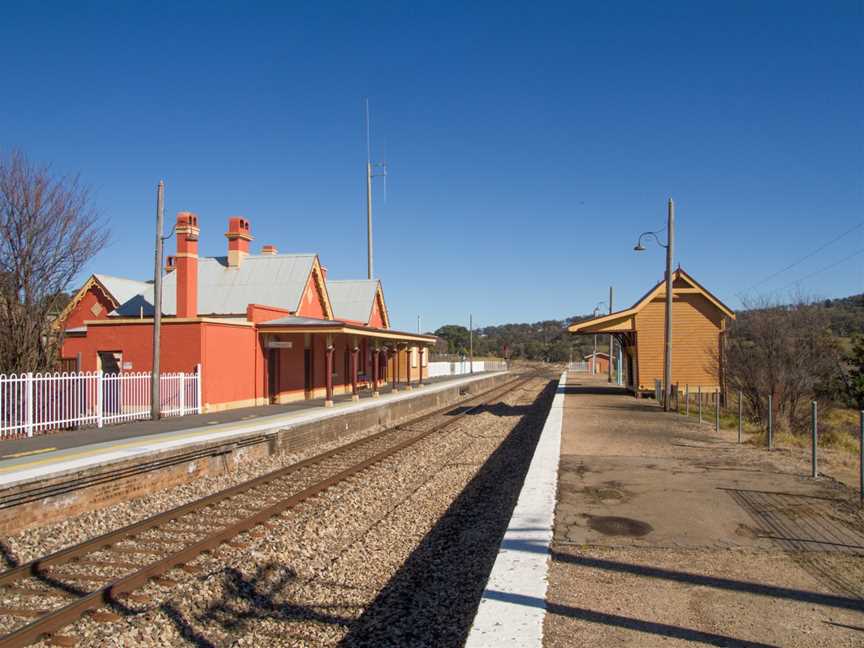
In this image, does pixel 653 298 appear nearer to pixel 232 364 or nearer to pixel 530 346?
pixel 232 364

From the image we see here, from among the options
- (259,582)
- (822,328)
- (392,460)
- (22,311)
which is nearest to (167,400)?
(22,311)

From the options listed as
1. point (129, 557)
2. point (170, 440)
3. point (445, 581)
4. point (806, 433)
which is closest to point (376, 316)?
point (806, 433)

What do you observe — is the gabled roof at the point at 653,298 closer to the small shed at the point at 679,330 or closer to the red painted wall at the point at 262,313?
the small shed at the point at 679,330

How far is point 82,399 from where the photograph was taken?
15922mm

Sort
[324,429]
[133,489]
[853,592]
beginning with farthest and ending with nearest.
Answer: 1. [324,429]
2. [133,489]
3. [853,592]

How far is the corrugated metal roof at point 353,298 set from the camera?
36719mm

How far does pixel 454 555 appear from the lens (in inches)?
297

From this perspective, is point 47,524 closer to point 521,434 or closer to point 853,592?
point 853,592

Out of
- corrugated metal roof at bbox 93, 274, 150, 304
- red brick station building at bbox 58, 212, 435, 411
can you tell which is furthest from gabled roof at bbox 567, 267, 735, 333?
corrugated metal roof at bbox 93, 274, 150, 304

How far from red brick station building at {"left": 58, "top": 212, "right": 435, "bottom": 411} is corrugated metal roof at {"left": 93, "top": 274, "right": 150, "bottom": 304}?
0.06 m

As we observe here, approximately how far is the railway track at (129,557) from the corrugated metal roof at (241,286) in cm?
1559

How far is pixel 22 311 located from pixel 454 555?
14162 millimetres

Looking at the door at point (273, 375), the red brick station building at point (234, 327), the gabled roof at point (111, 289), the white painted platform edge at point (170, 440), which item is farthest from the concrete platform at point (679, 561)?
the gabled roof at point (111, 289)

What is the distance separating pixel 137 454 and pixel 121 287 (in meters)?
22.4
